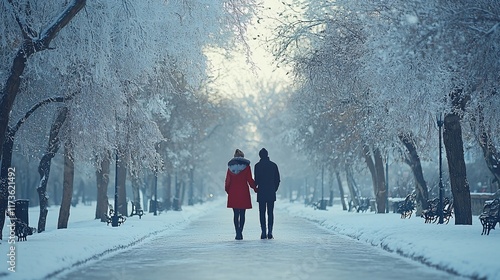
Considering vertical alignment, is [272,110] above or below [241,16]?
above

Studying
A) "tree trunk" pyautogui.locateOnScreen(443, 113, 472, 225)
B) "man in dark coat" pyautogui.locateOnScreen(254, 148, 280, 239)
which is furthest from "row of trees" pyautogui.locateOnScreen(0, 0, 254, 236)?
"tree trunk" pyautogui.locateOnScreen(443, 113, 472, 225)

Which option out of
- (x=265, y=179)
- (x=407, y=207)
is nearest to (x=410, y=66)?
(x=265, y=179)

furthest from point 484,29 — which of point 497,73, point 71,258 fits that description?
point 71,258

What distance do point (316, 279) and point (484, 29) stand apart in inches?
275

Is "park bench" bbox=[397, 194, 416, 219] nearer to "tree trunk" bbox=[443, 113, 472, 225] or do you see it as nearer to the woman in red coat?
"tree trunk" bbox=[443, 113, 472, 225]

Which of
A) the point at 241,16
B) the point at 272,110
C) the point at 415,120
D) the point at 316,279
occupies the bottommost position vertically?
the point at 316,279

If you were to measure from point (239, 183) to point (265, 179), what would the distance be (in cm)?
66

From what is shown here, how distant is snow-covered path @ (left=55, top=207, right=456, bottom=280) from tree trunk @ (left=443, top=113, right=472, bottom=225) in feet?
16.5

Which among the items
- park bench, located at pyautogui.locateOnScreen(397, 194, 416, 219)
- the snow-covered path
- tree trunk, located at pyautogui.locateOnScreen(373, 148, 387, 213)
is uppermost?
tree trunk, located at pyautogui.locateOnScreen(373, 148, 387, 213)

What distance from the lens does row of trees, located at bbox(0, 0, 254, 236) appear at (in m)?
19.8

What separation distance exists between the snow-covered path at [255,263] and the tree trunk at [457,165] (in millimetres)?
5030

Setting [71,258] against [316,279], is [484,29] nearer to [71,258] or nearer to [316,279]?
[316,279]

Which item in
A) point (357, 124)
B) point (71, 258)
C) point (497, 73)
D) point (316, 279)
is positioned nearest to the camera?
point (316, 279)

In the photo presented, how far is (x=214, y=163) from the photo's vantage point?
93.2 m
